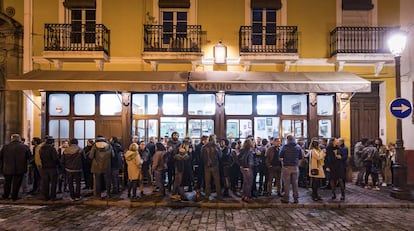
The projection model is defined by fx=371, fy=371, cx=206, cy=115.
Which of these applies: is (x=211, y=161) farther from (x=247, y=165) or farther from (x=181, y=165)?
(x=247, y=165)

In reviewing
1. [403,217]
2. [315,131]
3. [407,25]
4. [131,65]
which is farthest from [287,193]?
[407,25]

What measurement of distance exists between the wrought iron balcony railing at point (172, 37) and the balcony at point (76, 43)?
1650 mm

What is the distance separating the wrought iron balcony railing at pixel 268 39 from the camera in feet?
46.5

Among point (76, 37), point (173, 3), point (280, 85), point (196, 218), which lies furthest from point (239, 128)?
point (76, 37)

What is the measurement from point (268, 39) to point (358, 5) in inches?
146

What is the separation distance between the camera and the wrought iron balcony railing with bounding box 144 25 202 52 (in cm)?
1419

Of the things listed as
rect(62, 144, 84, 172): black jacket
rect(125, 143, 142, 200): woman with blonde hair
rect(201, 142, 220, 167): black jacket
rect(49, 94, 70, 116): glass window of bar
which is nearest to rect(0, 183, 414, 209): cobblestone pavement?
rect(125, 143, 142, 200): woman with blonde hair

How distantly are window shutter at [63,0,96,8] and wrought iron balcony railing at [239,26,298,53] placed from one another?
5883 millimetres

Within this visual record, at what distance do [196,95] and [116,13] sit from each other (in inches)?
176

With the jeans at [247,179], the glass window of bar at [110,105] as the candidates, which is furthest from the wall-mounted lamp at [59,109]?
the jeans at [247,179]

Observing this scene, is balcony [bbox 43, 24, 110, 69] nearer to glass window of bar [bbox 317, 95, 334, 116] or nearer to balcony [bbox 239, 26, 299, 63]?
balcony [bbox 239, 26, 299, 63]

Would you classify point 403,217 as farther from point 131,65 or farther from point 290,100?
point 131,65

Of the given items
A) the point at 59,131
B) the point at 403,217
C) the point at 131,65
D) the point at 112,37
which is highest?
the point at 112,37

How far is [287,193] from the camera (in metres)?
10.1
